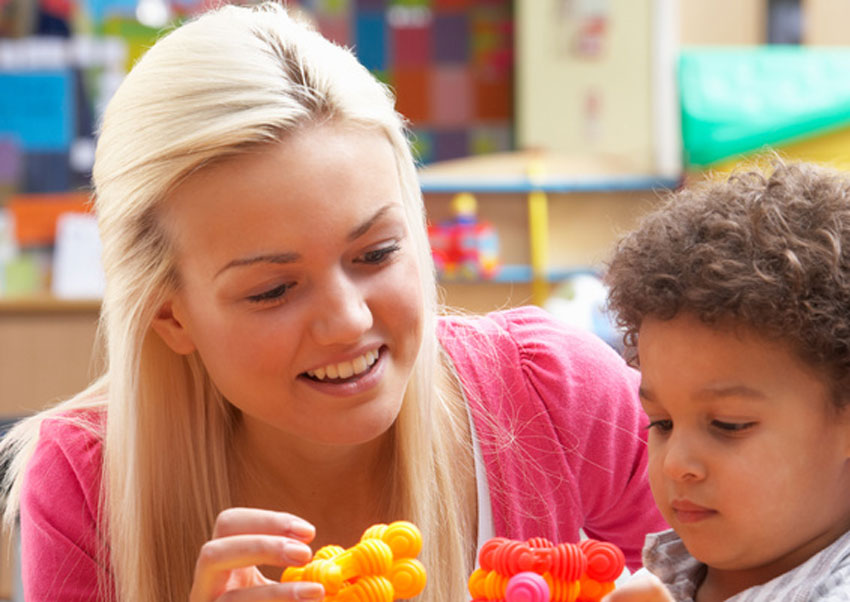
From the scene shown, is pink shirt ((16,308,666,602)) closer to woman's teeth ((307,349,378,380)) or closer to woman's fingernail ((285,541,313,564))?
woman's teeth ((307,349,378,380))

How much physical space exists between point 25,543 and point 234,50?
0.57 m

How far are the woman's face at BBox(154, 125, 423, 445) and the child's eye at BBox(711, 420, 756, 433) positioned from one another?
330 millimetres

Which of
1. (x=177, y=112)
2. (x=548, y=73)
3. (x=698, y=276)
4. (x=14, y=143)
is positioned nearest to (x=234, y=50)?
(x=177, y=112)

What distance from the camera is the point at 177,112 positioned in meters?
1.12

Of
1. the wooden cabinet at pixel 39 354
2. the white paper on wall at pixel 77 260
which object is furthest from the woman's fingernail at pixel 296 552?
the white paper on wall at pixel 77 260

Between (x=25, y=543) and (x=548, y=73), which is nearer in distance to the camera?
(x=25, y=543)

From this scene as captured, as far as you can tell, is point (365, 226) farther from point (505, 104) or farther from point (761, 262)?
point (505, 104)

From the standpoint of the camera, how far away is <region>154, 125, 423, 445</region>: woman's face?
1062 mm

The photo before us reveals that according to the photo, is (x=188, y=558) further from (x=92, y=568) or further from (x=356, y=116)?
(x=356, y=116)

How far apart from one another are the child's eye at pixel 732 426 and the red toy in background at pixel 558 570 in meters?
0.13

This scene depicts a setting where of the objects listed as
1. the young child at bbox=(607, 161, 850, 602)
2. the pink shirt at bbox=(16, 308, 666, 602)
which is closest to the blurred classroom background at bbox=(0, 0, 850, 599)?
the pink shirt at bbox=(16, 308, 666, 602)

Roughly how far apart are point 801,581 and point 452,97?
11.0 ft

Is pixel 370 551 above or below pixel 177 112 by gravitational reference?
below

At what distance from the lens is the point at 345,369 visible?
1100 mm
